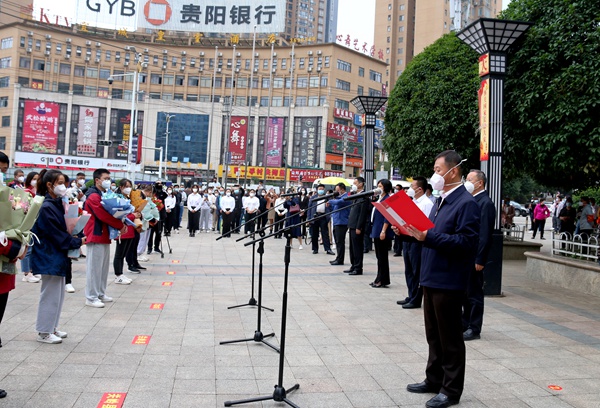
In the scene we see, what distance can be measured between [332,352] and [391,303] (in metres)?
3.00

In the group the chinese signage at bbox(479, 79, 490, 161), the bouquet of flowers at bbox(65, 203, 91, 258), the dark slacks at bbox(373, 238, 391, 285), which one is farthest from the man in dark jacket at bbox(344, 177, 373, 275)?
the bouquet of flowers at bbox(65, 203, 91, 258)

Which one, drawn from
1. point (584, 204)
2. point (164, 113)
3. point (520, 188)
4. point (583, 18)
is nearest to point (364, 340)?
point (583, 18)

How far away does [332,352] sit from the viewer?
5.70m

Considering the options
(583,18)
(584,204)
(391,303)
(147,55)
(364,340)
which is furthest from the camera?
(147,55)

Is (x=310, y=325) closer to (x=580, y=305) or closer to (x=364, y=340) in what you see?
(x=364, y=340)

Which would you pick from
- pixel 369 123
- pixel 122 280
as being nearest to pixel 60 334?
pixel 122 280

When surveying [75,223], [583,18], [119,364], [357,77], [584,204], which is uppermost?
[357,77]

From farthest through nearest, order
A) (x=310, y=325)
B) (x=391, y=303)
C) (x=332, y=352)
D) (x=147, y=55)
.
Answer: (x=147, y=55) < (x=391, y=303) < (x=310, y=325) < (x=332, y=352)

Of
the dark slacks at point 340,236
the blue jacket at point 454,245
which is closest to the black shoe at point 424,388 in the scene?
the blue jacket at point 454,245

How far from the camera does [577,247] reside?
10.5m

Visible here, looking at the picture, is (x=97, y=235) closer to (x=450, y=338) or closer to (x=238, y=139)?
(x=450, y=338)

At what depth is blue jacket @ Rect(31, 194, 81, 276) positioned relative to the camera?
561 centimetres

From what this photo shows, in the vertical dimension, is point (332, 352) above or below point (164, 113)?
below

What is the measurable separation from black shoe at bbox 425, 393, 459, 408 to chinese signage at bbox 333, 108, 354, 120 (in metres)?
61.3
